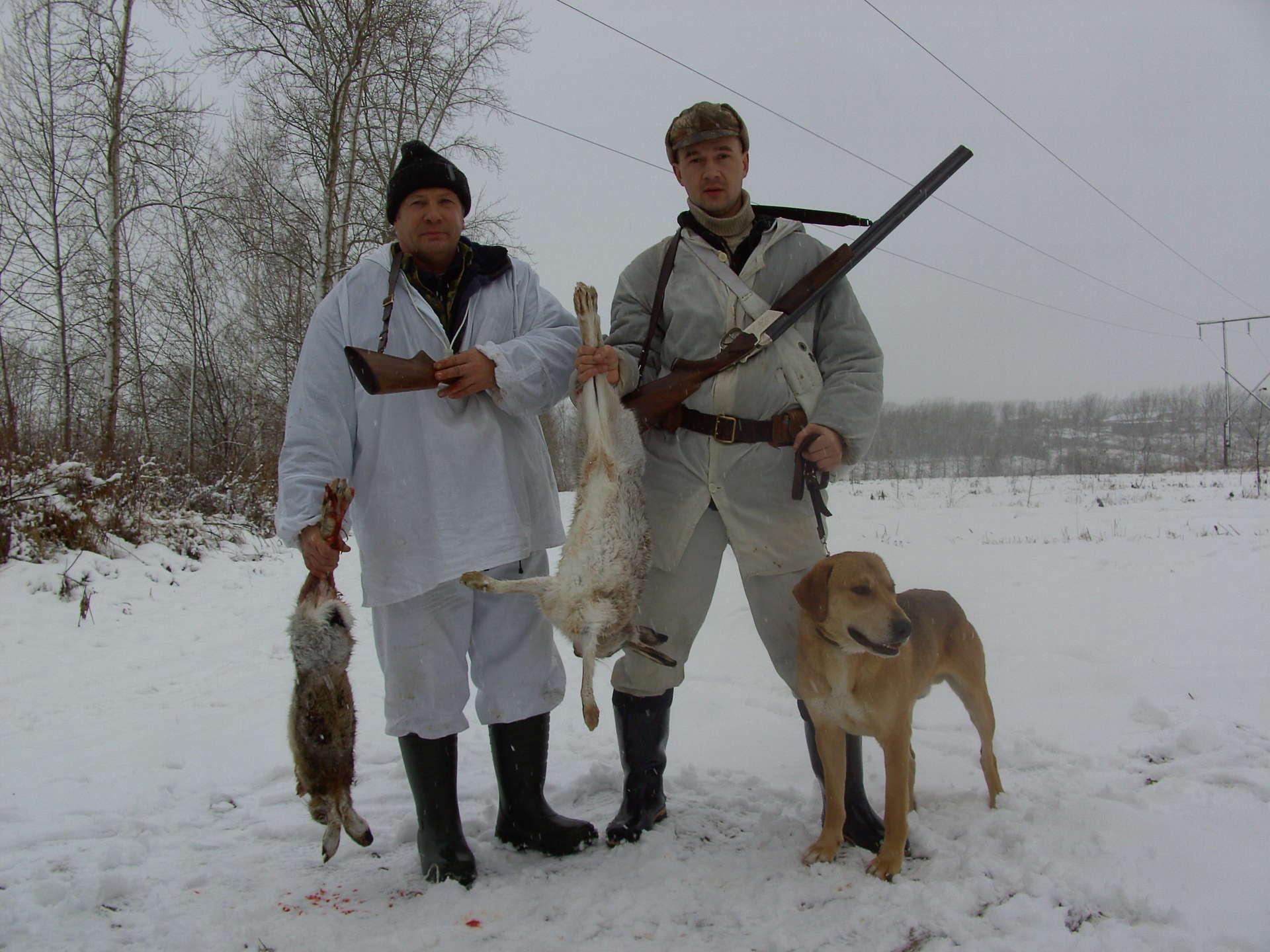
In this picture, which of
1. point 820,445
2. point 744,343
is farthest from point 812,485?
point 744,343

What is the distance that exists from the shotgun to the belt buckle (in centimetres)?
14

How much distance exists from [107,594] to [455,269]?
6.43m

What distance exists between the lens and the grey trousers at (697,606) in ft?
9.32

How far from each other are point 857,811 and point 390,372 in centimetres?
225

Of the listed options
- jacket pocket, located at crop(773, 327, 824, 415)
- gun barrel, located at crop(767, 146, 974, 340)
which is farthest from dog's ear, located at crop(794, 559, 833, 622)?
gun barrel, located at crop(767, 146, 974, 340)

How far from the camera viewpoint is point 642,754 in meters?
2.90

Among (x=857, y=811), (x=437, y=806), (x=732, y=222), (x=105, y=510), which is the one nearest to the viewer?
(x=437, y=806)

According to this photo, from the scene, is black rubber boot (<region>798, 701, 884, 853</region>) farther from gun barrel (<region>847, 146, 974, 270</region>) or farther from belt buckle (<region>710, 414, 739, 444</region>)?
gun barrel (<region>847, 146, 974, 270</region>)

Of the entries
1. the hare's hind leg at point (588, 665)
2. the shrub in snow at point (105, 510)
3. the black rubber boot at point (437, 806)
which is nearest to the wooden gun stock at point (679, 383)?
the hare's hind leg at point (588, 665)

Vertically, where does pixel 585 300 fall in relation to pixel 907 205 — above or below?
below

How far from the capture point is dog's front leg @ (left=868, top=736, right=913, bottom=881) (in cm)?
247

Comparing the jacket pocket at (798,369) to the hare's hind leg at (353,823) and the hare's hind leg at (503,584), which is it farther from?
the hare's hind leg at (353,823)

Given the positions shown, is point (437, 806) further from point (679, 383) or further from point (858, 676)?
point (679, 383)

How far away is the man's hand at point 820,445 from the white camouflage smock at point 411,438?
0.89 meters
